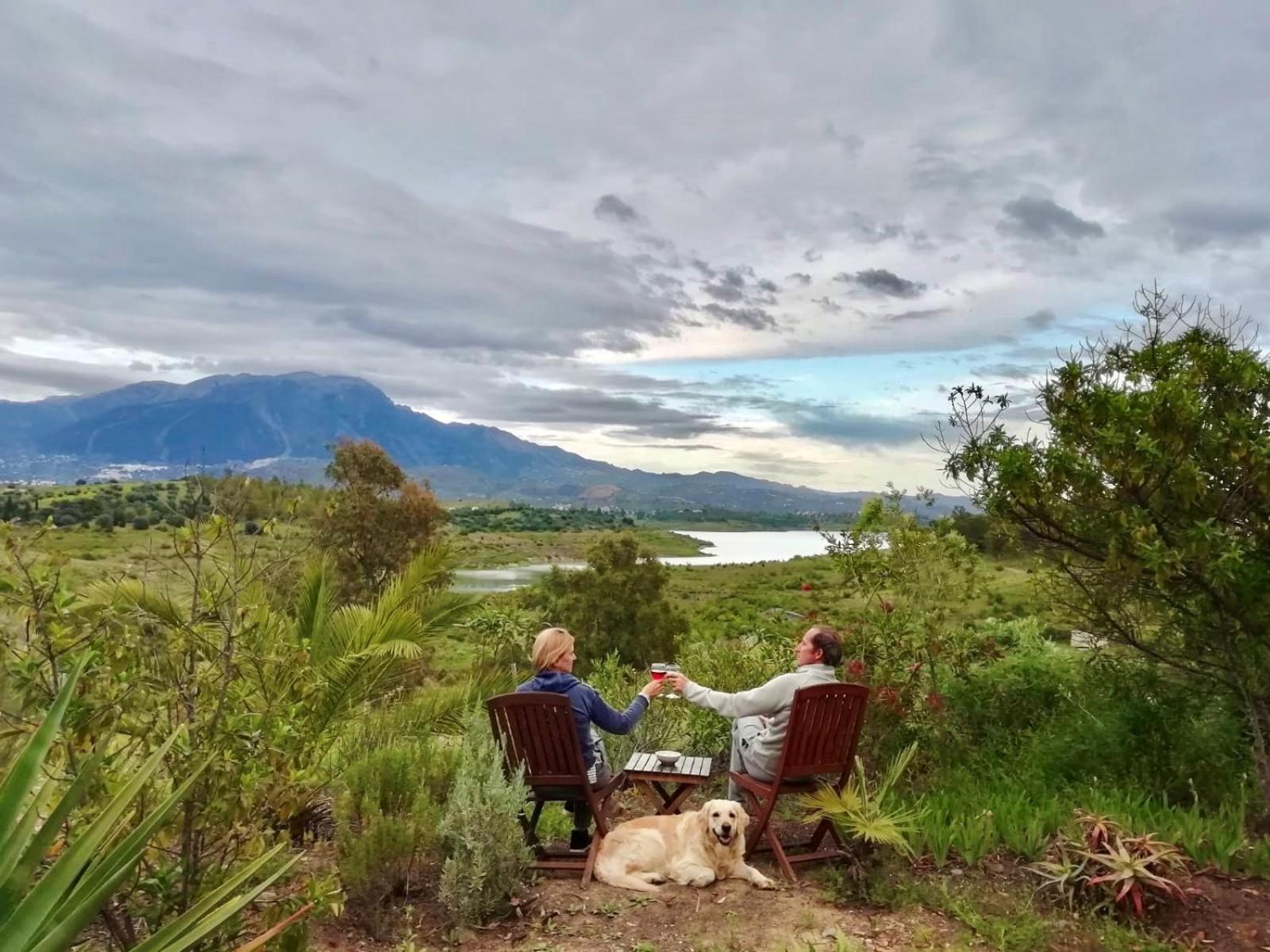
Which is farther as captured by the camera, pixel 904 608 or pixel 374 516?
pixel 374 516

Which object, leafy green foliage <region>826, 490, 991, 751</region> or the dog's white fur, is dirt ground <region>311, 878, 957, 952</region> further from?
leafy green foliage <region>826, 490, 991, 751</region>

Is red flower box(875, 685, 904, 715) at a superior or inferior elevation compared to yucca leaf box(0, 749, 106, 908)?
inferior

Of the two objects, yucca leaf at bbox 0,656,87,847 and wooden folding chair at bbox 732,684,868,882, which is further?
wooden folding chair at bbox 732,684,868,882

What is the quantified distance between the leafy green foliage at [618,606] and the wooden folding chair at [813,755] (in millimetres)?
15669

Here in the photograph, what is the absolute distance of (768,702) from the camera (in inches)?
194

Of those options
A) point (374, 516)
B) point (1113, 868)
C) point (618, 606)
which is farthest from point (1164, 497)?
point (374, 516)

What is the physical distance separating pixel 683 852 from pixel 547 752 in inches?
34.1

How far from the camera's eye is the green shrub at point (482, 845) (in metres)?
4.05

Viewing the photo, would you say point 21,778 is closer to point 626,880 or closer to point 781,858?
point 626,880

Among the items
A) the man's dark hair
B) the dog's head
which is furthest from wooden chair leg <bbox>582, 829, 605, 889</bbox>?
the man's dark hair

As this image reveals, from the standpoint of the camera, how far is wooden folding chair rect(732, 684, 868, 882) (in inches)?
177

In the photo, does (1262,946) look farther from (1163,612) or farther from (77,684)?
(77,684)

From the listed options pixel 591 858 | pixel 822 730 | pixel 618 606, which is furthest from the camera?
pixel 618 606

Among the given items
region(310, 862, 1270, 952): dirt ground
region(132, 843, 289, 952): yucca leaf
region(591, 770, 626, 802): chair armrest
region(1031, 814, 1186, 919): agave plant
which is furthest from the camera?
region(591, 770, 626, 802): chair armrest
